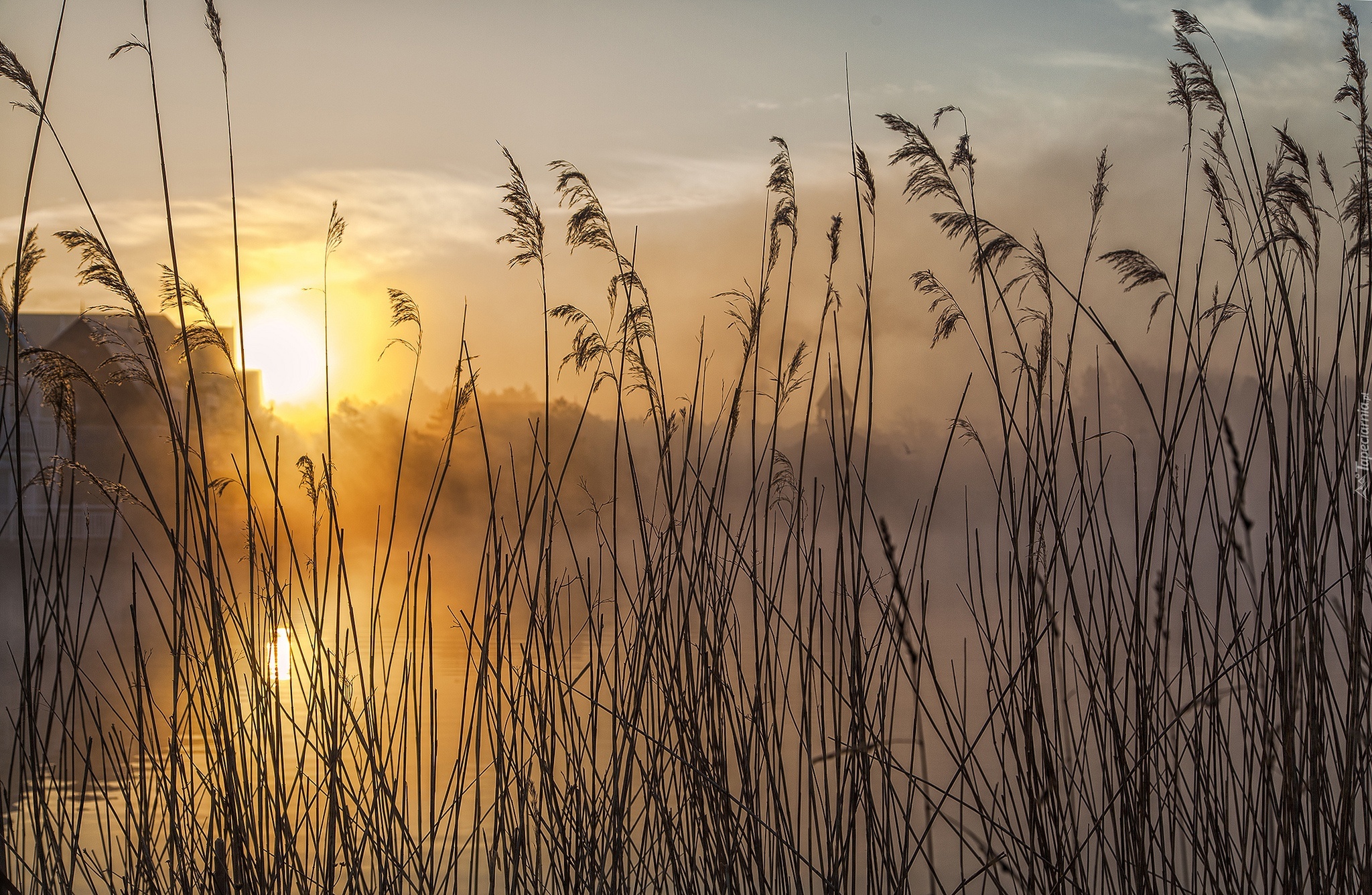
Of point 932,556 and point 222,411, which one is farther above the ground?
point 222,411

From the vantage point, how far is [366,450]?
9.18ft

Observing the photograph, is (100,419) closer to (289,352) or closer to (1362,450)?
(289,352)

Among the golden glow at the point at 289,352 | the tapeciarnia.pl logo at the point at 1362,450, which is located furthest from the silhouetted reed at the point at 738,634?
the golden glow at the point at 289,352

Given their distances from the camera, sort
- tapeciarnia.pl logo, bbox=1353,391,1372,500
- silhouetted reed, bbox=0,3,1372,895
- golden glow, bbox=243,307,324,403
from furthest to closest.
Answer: golden glow, bbox=243,307,324,403 < tapeciarnia.pl logo, bbox=1353,391,1372,500 < silhouetted reed, bbox=0,3,1372,895

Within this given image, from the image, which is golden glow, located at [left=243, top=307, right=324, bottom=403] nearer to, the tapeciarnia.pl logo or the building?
the building

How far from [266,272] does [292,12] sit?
30.0 inches

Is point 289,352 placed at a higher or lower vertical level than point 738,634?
higher

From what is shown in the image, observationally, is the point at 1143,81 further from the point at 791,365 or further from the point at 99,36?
the point at 99,36

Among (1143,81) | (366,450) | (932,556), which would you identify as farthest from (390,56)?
(1143,81)

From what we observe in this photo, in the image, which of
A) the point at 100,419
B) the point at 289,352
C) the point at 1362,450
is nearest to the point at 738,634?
the point at 1362,450

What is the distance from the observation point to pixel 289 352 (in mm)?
2750

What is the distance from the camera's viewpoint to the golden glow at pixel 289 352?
105 inches

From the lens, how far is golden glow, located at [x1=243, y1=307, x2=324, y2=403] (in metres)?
2.67

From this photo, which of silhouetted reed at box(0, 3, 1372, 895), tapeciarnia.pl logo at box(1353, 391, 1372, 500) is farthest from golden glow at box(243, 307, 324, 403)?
tapeciarnia.pl logo at box(1353, 391, 1372, 500)
